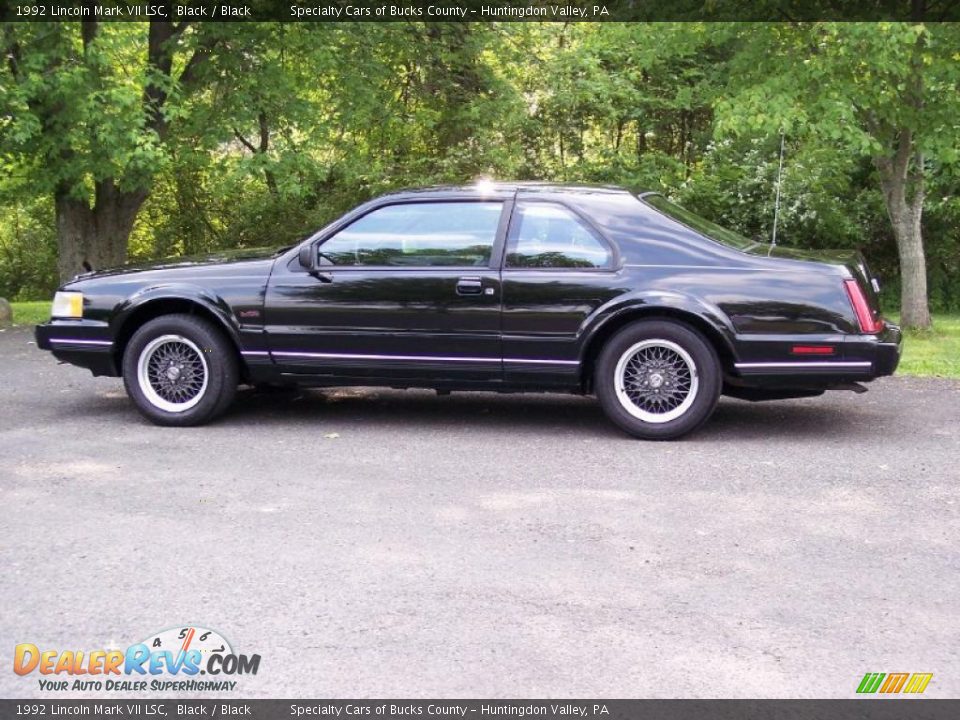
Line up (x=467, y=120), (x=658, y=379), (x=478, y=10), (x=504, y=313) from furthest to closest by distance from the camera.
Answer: (x=467, y=120), (x=478, y=10), (x=504, y=313), (x=658, y=379)

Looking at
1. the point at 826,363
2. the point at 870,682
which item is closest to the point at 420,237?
the point at 826,363

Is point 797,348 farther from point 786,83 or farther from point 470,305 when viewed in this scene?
point 786,83

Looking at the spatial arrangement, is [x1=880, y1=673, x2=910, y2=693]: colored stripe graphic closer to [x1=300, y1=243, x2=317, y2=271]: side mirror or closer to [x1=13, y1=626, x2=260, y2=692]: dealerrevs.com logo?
[x1=13, y1=626, x2=260, y2=692]: dealerrevs.com logo

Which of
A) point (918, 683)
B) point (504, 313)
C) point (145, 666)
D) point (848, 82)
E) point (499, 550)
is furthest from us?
point (848, 82)

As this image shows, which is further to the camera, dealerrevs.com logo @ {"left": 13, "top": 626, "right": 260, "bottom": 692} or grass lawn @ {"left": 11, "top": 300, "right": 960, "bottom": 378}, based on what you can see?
grass lawn @ {"left": 11, "top": 300, "right": 960, "bottom": 378}

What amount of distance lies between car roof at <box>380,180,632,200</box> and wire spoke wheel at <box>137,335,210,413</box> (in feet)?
5.63

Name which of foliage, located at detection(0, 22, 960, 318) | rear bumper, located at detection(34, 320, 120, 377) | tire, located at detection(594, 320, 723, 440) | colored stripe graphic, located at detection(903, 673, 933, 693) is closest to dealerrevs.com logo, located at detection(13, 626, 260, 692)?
colored stripe graphic, located at detection(903, 673, 933, 693)

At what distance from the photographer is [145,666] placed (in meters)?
3.52

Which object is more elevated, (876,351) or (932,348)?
(876,351)

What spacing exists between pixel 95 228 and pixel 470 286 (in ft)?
30.0

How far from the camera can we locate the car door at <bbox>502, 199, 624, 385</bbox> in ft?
22.3

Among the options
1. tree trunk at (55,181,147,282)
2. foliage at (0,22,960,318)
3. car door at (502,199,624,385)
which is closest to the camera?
car door at (502,199,624,385)

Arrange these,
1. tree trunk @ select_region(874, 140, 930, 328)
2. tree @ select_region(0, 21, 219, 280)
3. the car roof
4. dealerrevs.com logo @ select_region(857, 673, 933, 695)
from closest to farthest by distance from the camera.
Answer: dealerrevs.com logo @ select_region(857, 673, 933, 695) → the car roof → tree @ select_region(0, 21, 219, 280) → tree trunk @ select_region(874, 140, 930, 328)

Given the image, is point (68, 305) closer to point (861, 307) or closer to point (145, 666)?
point (145, 666)
